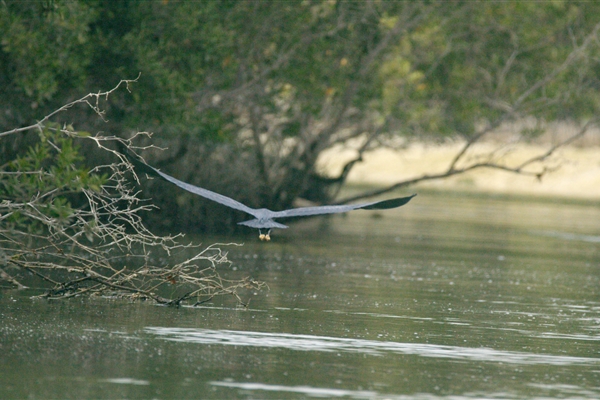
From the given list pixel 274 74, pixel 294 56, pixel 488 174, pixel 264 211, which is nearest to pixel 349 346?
pixel 264 211

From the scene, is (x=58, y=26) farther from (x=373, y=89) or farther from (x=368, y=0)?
(x=373, y=89)

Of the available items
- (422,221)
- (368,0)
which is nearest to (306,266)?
(368,0)

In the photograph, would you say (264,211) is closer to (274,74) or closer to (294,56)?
(274,74)

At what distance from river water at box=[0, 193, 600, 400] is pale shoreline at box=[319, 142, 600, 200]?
42001mm

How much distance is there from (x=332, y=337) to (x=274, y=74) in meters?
15.3

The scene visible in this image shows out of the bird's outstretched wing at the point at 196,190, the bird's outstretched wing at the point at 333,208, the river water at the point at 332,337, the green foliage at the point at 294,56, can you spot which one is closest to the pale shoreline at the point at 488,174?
the green foliage at the point at 294,56

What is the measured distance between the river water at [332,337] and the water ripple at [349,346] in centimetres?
2

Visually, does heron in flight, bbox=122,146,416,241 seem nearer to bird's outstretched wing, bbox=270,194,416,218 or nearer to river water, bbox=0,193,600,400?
bird's outstretched wing, bbox=270,194,416,218

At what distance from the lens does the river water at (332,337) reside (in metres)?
8.64

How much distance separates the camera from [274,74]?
25938 mm

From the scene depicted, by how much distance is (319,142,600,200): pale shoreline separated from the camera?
62.2 meters

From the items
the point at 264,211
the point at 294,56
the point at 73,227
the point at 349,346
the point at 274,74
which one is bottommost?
the point at 349,346

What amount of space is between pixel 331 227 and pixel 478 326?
18003 mm

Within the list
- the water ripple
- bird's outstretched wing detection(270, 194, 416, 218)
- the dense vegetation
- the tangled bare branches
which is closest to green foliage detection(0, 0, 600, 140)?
the dense vegetation
